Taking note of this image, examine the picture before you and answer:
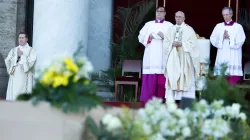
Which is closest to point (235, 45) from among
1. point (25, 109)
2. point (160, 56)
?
point (160, 56)

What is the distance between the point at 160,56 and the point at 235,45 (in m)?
1.40

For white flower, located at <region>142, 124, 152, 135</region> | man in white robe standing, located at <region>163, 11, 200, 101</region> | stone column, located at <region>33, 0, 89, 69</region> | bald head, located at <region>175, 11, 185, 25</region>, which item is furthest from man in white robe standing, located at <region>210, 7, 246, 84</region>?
white flower, located at <region>142, 124, 152, 135</region>

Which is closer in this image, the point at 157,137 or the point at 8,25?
the point at 157,137

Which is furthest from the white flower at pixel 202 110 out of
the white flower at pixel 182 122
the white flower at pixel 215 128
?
the white flower at pixel 182 122

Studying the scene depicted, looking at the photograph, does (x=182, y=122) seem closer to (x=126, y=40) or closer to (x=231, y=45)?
(x=231, y=45)

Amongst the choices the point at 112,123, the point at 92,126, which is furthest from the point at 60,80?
the point at 112,123

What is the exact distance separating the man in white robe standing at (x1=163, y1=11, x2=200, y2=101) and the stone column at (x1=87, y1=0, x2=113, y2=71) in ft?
6.08

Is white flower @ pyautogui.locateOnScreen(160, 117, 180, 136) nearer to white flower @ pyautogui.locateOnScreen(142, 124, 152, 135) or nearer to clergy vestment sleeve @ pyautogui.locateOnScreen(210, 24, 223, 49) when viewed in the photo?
white flower @ pyautogui.locateOnScreen(142, 124, 152, 135)

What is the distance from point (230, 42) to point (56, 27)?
10.7 feet

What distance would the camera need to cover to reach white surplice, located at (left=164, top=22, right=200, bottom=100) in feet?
41.6

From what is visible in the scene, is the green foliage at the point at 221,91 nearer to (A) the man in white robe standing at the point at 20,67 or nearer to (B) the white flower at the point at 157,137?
(B) the white flower at the point at 157,137

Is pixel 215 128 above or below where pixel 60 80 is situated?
below

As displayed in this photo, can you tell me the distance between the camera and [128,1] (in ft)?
53.1

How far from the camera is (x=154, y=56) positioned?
13.4m
